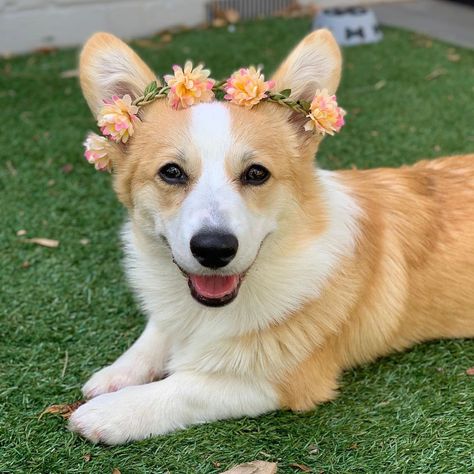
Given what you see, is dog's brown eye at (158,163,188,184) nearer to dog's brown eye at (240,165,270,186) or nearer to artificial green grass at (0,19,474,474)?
dog's brown eye at (240,165,270,186)

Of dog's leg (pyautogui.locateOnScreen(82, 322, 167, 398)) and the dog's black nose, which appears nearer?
the dog's black nose

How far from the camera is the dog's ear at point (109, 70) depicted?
207 centimetres

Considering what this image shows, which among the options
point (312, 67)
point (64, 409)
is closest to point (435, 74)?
point (312, 67)

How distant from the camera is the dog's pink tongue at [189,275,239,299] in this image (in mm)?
1932

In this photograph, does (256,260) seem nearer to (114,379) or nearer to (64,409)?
(114,379)

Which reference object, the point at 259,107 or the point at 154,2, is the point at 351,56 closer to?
the point at 154,2

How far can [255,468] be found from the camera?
1.83 meters

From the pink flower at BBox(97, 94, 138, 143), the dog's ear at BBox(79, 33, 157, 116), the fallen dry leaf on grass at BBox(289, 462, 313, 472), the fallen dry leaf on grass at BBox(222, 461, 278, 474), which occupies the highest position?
the dog's ear at BBox(79, 33, 157, 116)

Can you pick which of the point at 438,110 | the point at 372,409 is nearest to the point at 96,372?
the point at 372,409

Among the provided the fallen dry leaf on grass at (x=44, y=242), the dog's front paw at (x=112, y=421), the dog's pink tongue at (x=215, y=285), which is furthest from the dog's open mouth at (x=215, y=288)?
the fallen dry leaf on grass at (x=44, y=242)

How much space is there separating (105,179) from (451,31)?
4.43 meters

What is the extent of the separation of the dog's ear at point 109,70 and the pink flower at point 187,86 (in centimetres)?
14

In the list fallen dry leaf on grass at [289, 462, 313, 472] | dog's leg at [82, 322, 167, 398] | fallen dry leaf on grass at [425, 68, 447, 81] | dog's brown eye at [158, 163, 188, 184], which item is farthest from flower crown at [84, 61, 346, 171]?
fallen dry leaf on grass at [425, 68, 447, 81]

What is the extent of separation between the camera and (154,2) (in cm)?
655
